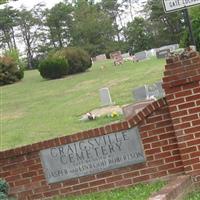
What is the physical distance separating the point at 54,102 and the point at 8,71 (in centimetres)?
1492

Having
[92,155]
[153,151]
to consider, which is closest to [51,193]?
[92,155]

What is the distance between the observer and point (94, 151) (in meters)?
7.48

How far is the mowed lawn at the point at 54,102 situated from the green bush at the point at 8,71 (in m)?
0.76

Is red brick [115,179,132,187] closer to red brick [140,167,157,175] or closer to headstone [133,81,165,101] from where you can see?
red brick [140,167,157,175]

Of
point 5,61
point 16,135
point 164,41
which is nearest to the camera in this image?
point 16,135

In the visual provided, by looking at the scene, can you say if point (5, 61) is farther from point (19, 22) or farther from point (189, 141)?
point (19, 22)

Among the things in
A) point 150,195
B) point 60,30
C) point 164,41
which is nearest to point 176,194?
point 150,195

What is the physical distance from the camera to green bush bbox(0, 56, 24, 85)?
3772cm

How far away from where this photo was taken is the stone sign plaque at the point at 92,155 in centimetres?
741

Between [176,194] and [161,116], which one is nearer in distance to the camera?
[176,194]

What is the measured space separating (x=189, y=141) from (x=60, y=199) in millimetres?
1873

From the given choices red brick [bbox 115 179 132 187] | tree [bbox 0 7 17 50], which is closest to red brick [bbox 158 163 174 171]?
red brick [bbox 115 179 132 187]

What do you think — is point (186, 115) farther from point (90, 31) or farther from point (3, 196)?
point (90, 31)

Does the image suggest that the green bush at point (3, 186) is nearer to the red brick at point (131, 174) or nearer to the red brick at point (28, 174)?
the red brick at point (28, 174)
